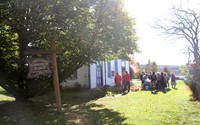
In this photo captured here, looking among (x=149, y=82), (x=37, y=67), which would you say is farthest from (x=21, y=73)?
(x=149, y=82)

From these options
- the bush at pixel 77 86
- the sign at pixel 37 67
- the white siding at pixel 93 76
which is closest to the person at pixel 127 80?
the white siding at pixel 93 76

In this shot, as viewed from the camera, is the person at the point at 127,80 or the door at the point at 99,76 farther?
the door at the point at 99,76

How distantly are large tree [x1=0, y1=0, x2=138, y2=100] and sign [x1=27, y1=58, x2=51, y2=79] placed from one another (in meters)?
1.16

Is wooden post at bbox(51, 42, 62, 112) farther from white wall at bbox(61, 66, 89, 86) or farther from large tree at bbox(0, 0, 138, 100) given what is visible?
white wall at bbox(61, 66, 89, 86)

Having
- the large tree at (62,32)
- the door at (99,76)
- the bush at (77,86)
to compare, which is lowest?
the bush at (77,86)

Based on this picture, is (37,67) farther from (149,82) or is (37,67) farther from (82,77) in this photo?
(82,77)

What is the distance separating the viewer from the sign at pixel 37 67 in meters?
12.1

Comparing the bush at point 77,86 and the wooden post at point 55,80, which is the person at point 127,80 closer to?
the bush at point 77,86

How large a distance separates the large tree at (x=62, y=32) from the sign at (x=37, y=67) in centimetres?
116

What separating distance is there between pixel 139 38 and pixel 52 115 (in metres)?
8.50

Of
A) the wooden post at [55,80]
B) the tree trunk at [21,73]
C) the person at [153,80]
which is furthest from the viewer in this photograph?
the person at [153,80]

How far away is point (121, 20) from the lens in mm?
15898

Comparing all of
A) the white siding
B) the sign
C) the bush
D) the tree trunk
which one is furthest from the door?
the sign

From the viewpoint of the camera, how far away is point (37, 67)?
1234 cm
